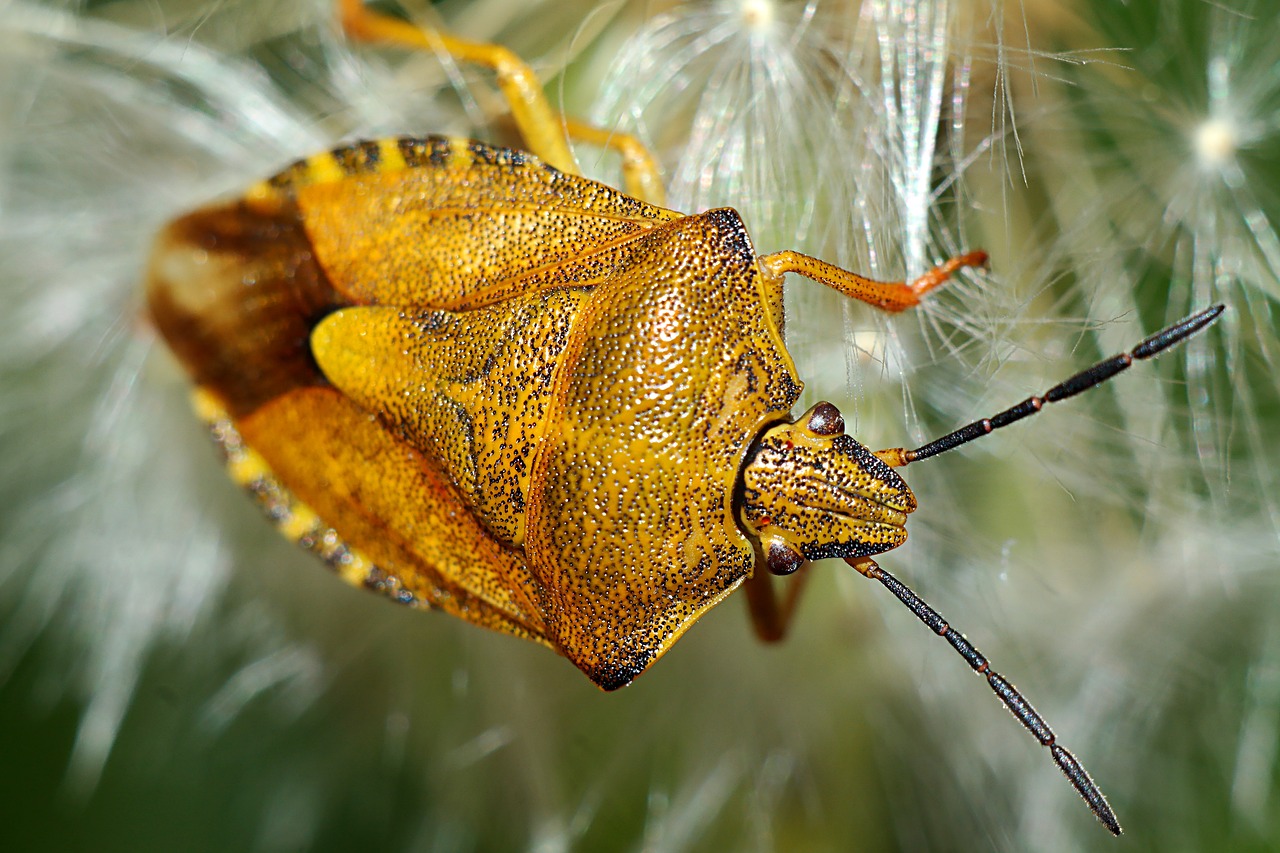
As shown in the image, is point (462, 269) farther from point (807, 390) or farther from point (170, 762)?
point (170, 762)

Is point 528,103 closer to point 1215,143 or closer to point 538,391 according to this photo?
point 538,391

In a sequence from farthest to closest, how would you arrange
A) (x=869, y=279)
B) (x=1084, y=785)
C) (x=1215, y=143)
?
(x=1215, y=143), (x=869, y=279), (x=1084, y=785)

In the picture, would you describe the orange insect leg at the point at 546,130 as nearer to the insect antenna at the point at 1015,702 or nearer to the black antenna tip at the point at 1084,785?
the insect antenna at the point at 1015,702

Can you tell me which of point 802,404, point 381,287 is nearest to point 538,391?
point 381,287

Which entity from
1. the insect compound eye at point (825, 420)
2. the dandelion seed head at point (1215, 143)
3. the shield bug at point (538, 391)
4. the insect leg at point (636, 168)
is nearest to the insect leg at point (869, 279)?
the shield bug at point (538, 391)

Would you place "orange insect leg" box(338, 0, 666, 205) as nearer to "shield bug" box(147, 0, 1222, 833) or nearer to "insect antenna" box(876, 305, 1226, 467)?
"shield bug" box(147, 0, 1222, 833)

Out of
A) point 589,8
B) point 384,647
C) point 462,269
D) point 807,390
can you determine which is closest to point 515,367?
point 462,269
